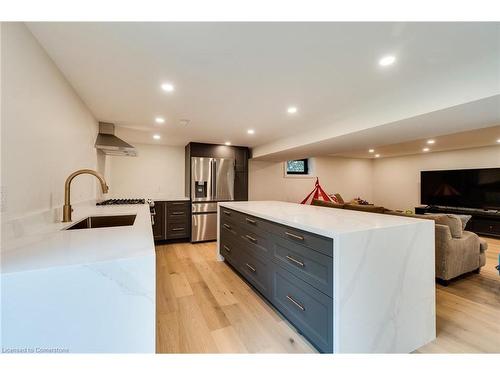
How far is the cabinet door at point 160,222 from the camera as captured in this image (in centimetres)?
421

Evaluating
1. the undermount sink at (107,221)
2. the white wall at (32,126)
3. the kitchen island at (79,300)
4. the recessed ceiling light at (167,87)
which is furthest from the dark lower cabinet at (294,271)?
the white wall at (32,126)

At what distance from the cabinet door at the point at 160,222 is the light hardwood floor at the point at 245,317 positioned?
1.44 meters

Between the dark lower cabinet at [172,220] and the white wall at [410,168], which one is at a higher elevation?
the white wall at [410,168]

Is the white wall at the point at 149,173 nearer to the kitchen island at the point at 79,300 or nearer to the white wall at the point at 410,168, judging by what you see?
the kitchen island at the point at 79,300

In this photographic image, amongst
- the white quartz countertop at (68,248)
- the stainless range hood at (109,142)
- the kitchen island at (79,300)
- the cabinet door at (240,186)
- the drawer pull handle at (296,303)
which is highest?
the stainless range hood at (109,142)

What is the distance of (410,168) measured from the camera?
260 inches

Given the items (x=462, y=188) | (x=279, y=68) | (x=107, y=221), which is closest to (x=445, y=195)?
(x=462, y=188)

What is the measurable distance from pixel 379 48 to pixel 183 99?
1.83 meters

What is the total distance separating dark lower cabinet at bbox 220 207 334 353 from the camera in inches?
53.4

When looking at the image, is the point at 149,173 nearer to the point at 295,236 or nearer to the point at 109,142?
the point at 109,142

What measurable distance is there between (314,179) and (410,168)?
302 centimetres

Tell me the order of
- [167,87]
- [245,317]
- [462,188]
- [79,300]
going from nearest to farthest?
[79,300] → [245,317] → [167,87] → [462,188]

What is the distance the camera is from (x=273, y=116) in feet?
9.26

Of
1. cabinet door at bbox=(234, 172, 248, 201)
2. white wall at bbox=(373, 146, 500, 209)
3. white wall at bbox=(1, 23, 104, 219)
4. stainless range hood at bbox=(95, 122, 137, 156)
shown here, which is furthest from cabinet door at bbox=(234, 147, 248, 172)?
white wall at bbox=(373, 146, 500, 209)
